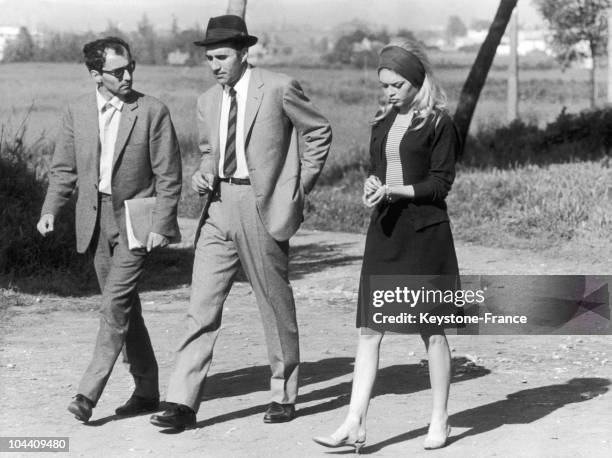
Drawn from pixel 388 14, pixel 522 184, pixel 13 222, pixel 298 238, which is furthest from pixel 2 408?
pixel 388 14

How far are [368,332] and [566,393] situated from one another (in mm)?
1752

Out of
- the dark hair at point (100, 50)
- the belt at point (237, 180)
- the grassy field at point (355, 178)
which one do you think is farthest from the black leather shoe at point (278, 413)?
the grassy field at point (355, 178)

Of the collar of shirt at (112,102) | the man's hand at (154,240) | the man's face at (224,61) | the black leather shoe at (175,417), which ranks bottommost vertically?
the black leather shoe at (175,417)

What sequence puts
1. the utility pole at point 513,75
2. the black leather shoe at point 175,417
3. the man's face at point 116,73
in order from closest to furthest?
1. the black leather shoe at point 175,417
2. the man's face at point 116,73
3. the utility pole at point 513,75

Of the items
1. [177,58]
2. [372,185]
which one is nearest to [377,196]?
[372,185]

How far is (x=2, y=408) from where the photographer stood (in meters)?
7.51

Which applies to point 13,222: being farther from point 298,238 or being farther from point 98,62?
point 98,62

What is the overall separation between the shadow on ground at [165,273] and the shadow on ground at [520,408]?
516 centimetres

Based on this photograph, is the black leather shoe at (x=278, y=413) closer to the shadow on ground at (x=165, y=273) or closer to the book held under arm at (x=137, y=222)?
the book held under arm at (x=137, y=222)

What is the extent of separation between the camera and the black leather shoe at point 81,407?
6.97 meters

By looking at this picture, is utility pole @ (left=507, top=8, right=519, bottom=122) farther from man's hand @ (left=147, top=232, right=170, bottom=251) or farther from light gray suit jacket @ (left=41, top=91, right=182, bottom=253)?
man's hand @ (left=147, top=232, right=170, bottom=251)

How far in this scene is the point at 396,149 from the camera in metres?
6.53

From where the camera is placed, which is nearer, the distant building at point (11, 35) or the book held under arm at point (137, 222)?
the book held under arm at point (137, 222)

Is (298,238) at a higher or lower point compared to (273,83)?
lower
